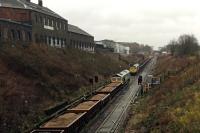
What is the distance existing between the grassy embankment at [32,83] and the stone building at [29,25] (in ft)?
7.23

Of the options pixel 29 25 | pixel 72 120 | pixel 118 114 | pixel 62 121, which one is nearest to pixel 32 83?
pixel 118 114

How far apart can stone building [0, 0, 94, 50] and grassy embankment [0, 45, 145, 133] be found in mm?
2205

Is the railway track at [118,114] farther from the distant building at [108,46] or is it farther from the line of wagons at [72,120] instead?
the distant building at [108,46]

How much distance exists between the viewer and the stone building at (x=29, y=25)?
1555 inches

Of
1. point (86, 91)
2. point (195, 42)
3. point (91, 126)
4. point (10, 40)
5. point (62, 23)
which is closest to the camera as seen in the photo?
point (91, 126)

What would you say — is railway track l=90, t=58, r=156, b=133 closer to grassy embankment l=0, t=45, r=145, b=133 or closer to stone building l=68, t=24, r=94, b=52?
grassy embankment l=0, t=45, r=145, b=133

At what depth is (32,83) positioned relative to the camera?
3175 cm

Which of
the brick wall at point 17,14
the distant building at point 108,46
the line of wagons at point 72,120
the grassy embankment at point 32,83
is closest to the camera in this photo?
the line of wagons at point 72,120

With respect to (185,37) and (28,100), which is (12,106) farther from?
(185,37)

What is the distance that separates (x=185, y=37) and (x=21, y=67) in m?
59.1

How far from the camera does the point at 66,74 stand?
40938 mm

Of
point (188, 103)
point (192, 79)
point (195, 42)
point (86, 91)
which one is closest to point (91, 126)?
point (188, 103)

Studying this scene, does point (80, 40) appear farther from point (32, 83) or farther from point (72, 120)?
point (72, 120)

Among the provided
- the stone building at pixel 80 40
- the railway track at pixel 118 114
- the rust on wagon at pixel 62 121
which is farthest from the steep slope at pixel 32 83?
the stone building at pixel 80 40
